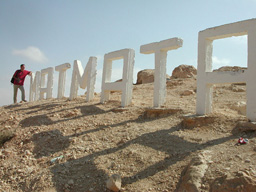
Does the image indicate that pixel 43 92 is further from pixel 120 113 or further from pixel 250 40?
pixel 250 40

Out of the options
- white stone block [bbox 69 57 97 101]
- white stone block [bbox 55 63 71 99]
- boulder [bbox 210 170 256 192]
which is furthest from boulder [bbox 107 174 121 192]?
white stone block [bbox 55 63 71 99]

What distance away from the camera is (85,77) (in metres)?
8.37

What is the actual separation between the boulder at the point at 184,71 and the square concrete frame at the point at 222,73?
8.85 m

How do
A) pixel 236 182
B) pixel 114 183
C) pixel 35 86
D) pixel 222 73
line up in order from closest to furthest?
pixel 236 182
pixel 114 183
pixel 222 73
pixel 35 86

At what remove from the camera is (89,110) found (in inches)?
256

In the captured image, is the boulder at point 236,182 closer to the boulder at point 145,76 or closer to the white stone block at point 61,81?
the white stone block at point 61,81

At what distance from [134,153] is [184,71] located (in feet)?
36.4

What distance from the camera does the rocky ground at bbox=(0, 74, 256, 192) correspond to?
109 inches

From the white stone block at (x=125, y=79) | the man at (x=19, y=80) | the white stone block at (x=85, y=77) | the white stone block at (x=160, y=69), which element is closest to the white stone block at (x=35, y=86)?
the man at (x=19, y=80)

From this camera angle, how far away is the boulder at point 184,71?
13.7 m

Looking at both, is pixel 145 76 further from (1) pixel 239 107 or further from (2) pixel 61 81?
(1) pixel 239 107

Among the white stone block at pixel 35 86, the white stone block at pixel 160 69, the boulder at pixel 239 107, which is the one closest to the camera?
the white stone block at pixel 160 69

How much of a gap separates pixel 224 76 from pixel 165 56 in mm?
1932

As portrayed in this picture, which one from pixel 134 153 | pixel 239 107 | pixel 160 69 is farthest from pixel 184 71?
pixel 134 153
